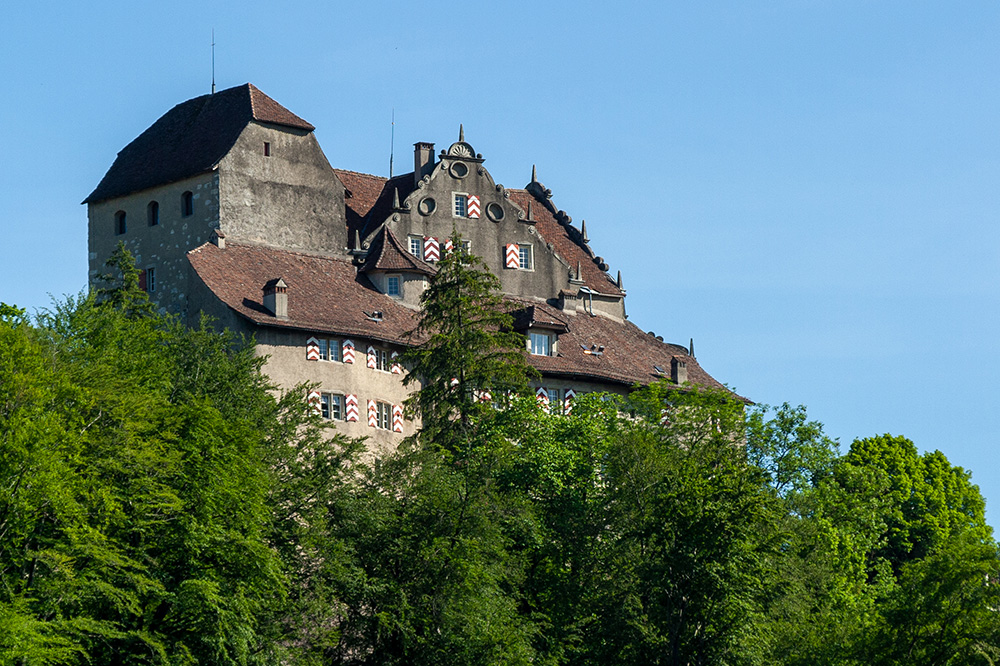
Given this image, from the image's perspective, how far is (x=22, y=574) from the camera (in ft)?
171

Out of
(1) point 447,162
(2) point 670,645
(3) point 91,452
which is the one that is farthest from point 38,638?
(1) point 447,162

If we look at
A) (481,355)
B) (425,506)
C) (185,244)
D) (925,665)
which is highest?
(185,244)

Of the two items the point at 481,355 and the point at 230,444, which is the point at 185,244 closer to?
the point at 481,355

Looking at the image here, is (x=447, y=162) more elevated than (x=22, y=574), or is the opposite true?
(x=447, y=162)

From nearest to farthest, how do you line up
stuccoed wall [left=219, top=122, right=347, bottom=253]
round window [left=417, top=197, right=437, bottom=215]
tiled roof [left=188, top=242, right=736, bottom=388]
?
tiled roof [left=188, top=242, right=736, bottom=388]
stuccoed wall [left=219, top=122, right=347, bottom=253]
round window [left=417, top=197, right=437, bottom=215]

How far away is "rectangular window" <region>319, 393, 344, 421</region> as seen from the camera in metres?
74.6

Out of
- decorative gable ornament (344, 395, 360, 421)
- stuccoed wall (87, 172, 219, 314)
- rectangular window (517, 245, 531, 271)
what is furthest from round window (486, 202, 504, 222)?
decorative gable ornament (344, 395, 360, 421)

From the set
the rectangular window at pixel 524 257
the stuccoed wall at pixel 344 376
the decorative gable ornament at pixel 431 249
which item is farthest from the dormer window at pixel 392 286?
the rectangular window at pixel 524 257

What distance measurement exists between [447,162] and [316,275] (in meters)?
8.99

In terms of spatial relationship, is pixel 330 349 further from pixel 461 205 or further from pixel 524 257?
pixel 524 257

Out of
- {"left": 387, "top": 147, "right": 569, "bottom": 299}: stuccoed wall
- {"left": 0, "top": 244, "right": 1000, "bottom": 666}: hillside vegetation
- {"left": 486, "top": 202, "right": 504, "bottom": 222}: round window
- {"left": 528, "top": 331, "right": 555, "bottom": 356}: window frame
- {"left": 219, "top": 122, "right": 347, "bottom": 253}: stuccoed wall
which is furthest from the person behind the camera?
{"left": 486, "top": 202, "right": 504, "bottom": 222}: round window

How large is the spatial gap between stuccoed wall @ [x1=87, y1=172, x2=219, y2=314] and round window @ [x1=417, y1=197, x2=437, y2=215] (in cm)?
874

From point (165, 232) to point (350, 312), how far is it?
785cm

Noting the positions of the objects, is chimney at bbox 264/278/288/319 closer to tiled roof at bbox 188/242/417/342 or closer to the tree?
tiled roof at bbox 188/242/417/342
